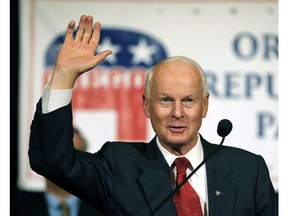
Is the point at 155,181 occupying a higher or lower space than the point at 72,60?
lower

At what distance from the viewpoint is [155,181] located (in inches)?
86.1

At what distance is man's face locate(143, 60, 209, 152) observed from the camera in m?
2.18

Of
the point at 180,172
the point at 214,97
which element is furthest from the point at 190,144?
the point at 214,97

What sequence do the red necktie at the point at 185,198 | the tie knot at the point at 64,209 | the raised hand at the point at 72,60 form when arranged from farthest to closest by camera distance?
1. the tie knot at the point at 64,209
2. the red necktie at the point at 185,198
3. the raised hand at the point at 72,60

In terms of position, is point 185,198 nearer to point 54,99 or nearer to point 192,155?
point 192,155

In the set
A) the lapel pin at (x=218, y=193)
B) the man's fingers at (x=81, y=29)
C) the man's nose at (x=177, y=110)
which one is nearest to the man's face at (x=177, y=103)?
the man's nose at (x=177, y=110)

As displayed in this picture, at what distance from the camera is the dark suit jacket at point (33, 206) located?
3.97m

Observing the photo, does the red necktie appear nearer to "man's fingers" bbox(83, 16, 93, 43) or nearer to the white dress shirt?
the white dress shirt

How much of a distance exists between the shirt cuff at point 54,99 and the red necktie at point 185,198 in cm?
35

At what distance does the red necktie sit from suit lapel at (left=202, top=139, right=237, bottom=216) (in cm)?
4

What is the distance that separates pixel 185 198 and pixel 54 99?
1.35ft

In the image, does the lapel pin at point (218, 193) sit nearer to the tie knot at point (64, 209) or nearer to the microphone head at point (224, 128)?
the microphone head at point (224, 128)

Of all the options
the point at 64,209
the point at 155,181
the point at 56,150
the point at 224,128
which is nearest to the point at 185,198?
the point at 155,181

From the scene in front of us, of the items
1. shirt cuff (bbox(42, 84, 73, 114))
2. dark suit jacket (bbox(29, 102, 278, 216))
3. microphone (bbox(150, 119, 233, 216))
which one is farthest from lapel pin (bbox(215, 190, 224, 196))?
shirt cuff (bbox(42, 84, 73, 114))
